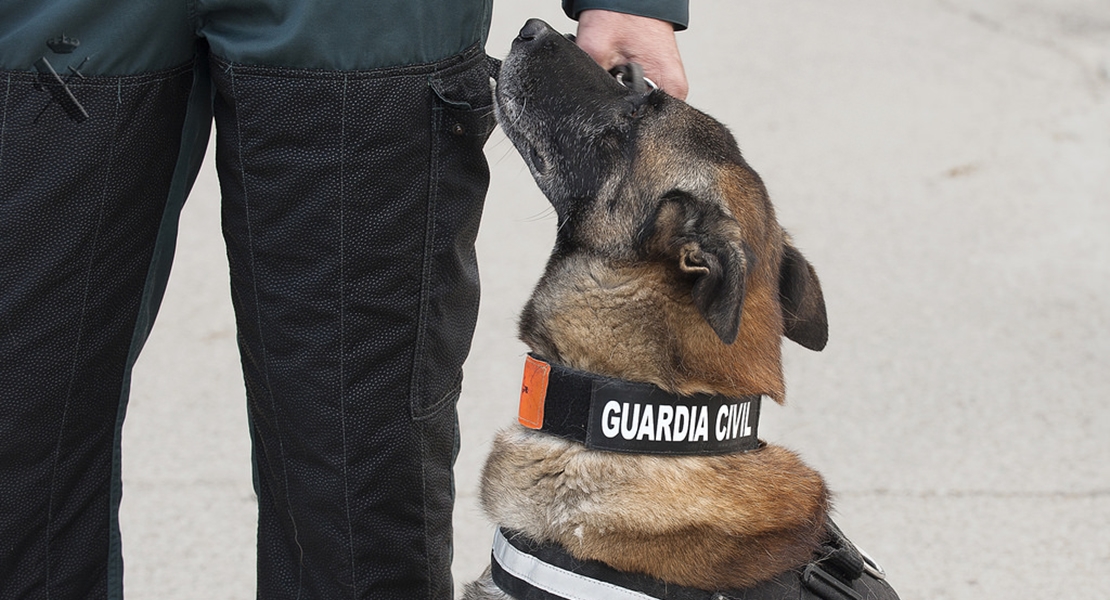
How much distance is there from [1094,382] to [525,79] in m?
2.88

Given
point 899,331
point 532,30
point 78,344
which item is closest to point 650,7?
point 532,30

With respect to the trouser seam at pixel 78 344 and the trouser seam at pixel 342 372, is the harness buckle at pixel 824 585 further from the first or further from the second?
the trouser seam at pixel 78 344

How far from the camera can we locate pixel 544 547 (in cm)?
202

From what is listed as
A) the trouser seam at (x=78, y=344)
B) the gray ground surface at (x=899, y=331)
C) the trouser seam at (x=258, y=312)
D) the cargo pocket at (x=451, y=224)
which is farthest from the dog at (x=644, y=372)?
the gray ground surface at (x=899, y=331)

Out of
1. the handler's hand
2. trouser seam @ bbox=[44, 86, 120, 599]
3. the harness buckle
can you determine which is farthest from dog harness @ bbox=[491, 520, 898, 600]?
the handler's hand

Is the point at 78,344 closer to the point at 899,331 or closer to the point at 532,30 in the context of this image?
the point at 532,30

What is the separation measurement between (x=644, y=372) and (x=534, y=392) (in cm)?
20

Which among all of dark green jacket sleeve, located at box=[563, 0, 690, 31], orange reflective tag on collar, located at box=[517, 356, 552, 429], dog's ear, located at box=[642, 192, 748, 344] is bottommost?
orange reflective tag on collar, located at box=[517, 356, 552, 429]

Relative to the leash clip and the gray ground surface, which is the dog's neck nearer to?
the leash clip

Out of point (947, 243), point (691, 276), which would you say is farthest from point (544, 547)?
point (947, 243)

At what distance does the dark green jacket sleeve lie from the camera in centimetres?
221

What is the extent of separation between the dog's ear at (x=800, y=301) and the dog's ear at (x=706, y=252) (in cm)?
24

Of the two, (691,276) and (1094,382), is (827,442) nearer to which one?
(1094,382)

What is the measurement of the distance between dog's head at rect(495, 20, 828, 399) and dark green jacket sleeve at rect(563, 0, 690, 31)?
89mm
